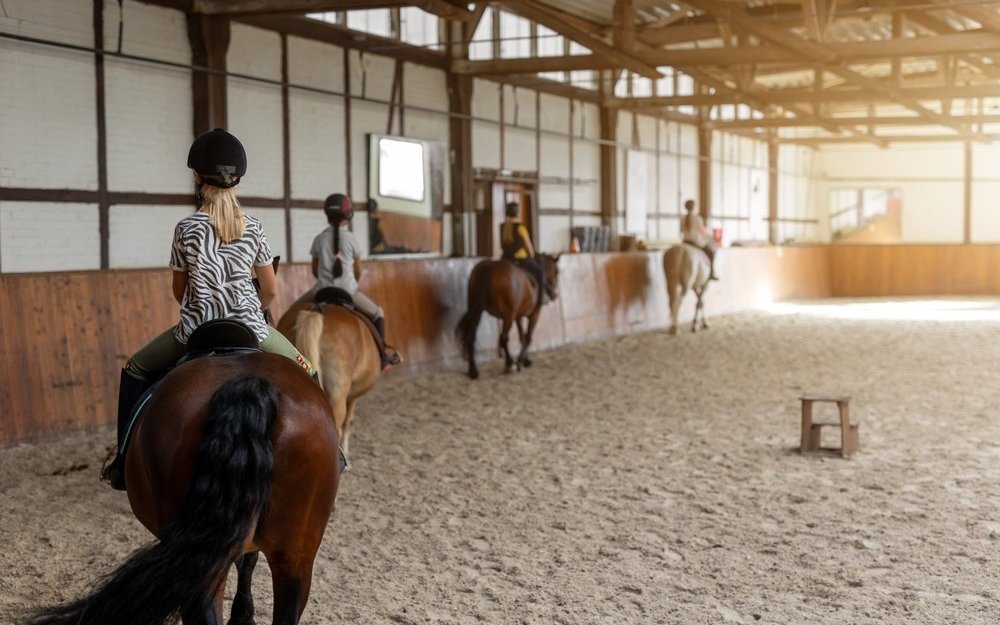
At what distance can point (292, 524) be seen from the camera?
2.79 metres

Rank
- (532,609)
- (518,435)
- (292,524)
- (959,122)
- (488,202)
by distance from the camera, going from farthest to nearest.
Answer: (959,122) → (488,202) → (518,435) → (532,609) → (292,524)

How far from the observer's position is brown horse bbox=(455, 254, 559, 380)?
10.5 metres

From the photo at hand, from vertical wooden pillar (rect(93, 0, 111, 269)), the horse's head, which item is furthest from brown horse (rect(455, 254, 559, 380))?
vertical wooden pillar (rect(93, 0, 111, 269))

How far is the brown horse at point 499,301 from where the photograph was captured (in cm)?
1051

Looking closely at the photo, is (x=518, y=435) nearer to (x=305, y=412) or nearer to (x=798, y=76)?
(x=305, y=412)

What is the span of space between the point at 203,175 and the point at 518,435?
463 centimetres

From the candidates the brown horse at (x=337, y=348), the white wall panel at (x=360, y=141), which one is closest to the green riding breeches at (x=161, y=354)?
the brown horse at (x=337, y=348)

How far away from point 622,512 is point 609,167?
14.2 m

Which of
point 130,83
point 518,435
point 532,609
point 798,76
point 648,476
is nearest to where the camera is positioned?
point 532,609

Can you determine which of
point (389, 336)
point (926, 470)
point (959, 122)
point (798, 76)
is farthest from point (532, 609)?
point (798, 76)

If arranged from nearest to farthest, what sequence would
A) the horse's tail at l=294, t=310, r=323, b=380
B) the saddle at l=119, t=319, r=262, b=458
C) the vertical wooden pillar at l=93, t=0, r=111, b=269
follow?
the saddle at l=119, t=319, r=262, b=458 → the horse's tail at l=294, t=310, r=323, b=380 → the vertical wooden pillar at l=93, t=0, r=111, b=269

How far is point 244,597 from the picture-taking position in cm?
343

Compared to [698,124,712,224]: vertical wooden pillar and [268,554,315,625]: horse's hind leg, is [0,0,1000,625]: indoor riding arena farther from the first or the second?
[698,124,712,224]: vertical wooden pillar

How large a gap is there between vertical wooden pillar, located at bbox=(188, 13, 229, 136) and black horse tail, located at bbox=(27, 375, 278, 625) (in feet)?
26.0
